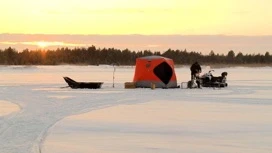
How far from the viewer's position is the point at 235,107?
47.6 ft

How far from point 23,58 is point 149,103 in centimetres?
7510

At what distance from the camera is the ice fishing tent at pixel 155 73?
24.7m

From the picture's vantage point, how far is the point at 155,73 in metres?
24.8

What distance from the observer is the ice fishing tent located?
973 inches

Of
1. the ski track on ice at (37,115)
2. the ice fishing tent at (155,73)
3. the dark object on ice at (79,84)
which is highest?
the ice fishing tent at (155,73)

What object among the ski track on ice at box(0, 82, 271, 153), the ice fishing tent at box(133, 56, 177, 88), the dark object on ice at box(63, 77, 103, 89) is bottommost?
the ski track on ice at box(0, 82, 271, 153)

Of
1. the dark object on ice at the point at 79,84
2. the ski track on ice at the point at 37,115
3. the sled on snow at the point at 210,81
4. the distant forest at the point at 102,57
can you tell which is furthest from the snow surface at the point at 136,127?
the distant forest at the point at 102,57

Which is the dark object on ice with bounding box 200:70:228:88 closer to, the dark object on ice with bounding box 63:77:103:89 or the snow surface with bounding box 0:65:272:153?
the dark object on ice with bounding box 63:77:103:89

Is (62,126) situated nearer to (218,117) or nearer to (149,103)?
(218,117)

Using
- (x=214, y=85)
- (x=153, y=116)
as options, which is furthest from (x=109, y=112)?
(x=214, y=85)

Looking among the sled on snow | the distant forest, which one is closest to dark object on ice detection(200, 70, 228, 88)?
the sled on snow

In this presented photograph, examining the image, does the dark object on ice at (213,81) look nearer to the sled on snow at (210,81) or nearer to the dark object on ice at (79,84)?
the sled on snow at (210,81)

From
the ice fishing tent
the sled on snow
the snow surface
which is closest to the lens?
the snow surface

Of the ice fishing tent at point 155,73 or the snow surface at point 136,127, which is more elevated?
the ice fishing tent at point 155,73
